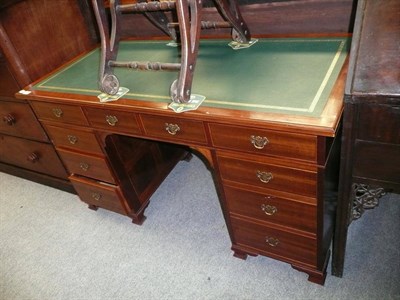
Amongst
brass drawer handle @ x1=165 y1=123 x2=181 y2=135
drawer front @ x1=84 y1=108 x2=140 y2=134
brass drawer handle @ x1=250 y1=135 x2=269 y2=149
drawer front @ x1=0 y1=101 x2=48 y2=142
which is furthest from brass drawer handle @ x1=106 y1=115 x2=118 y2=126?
drawer front @ x1=0 y1=101 x2=48 y2=142

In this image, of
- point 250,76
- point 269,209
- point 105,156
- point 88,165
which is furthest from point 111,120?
point 269,209

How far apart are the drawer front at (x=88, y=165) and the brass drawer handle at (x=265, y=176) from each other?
0.87 metres

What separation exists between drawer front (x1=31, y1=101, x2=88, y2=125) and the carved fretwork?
3.93 feet

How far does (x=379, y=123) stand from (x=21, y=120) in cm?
192

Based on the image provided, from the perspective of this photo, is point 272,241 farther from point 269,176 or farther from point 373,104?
point 373,104

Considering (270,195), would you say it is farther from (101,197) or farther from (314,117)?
(101,197)

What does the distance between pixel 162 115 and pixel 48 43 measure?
1.01 metres

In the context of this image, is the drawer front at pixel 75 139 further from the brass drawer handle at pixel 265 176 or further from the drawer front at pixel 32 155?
the brass drawer handle at pixel 265 176

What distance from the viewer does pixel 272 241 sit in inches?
53.2

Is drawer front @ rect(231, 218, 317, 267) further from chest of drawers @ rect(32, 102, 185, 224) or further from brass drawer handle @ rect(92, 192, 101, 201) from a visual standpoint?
brass drawer handle @ rect(92, 192, 101, 201)

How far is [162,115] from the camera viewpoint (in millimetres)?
1136

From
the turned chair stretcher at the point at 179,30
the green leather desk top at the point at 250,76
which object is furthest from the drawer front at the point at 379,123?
the turned chair stretcher at the point at 179,30

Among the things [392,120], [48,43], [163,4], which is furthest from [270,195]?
[48,43]

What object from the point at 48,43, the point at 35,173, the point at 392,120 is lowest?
the point at 35,173
